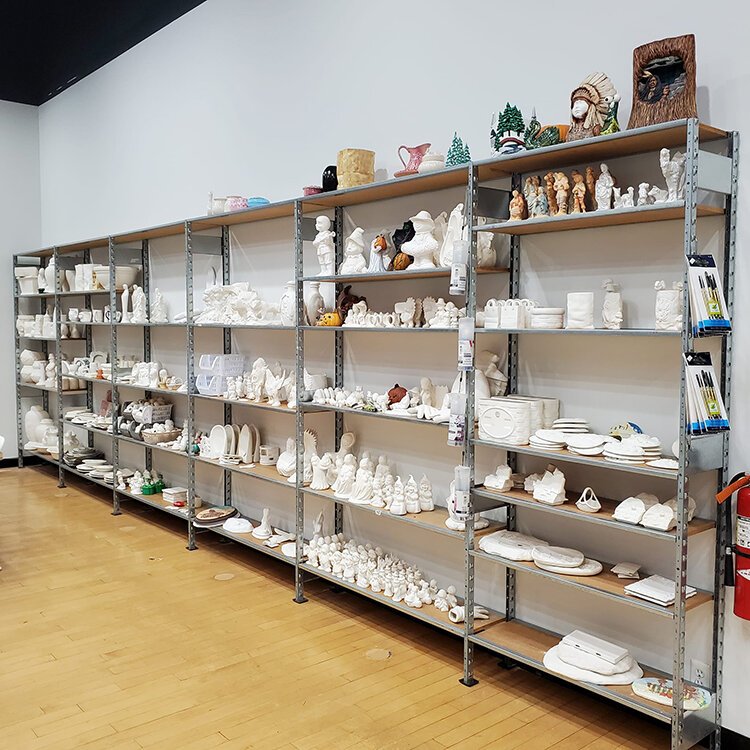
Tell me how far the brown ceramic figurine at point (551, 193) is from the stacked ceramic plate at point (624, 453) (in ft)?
2.94

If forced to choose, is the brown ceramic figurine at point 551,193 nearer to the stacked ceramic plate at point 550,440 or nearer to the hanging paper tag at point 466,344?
the hanging paper tag at point 466,344

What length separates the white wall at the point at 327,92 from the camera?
106 inches

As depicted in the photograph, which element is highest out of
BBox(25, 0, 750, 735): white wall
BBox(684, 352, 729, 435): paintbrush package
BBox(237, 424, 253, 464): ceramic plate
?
BBox(25, 0, 750, 735): white wall

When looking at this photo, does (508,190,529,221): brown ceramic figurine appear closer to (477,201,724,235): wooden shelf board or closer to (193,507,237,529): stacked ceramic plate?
(477,201,724,235): wooden shelf board

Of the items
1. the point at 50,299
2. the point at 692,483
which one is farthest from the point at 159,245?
the point at 692,483

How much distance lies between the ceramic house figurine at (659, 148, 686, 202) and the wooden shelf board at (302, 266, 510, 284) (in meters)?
0.87

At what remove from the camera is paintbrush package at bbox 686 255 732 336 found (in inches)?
93.5

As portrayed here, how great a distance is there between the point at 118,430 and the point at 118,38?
3.13m

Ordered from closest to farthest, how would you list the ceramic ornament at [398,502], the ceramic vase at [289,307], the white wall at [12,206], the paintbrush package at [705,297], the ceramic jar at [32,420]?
the paintbrush package at [705,297], the ceramic ornament at [398,502], the ceramic vase at [289,307], the ceramic jar at [32,420], the white wall at [12,206]

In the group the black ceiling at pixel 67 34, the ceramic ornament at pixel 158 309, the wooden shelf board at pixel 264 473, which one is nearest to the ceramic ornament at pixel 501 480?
the wooden shelf board at pixel 264 473

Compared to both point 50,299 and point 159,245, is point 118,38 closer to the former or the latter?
point 159,245

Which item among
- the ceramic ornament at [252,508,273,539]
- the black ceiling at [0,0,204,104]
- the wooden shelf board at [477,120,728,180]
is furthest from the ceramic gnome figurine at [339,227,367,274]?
the black ceiling at [0,0,204,104]

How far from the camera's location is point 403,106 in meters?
3.83

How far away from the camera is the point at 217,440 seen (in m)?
4.97
